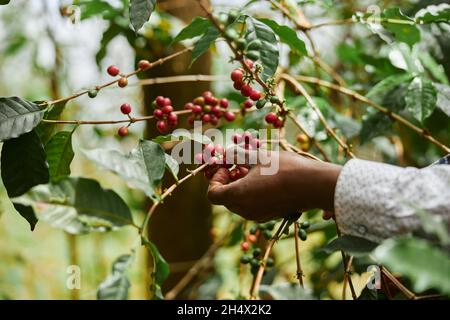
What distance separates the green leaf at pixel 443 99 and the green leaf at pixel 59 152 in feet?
2.86

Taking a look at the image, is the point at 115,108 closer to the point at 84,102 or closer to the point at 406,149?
the point at 84,102

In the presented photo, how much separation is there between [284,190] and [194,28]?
1.57 ft

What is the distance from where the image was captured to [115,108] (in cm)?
239

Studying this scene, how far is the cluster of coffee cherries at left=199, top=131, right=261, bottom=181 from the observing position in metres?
0.82

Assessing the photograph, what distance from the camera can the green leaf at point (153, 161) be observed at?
701mm

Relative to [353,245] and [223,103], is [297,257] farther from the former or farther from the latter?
[223,103]

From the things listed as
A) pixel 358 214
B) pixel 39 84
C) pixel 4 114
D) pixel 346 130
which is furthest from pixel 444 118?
pixel 39 84

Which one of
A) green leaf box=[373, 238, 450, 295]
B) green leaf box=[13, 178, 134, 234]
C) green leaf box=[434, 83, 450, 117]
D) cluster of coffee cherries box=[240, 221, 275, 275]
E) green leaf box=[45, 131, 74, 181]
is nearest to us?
green leaf box=[373, 238, 450, 295]

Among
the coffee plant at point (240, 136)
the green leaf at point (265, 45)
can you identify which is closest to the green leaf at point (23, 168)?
the coffee plant at point (240, 136)

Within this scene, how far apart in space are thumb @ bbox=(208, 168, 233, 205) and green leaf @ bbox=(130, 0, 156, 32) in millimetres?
294

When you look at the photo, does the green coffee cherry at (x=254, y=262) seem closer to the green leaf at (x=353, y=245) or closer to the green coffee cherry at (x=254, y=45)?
the green leaf at (x=353, y=245)

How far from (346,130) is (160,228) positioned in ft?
2.43

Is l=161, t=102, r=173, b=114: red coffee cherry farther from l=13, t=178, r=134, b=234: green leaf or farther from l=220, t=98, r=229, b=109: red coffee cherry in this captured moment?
l=13, t=178, r=134, b=234: green leaf

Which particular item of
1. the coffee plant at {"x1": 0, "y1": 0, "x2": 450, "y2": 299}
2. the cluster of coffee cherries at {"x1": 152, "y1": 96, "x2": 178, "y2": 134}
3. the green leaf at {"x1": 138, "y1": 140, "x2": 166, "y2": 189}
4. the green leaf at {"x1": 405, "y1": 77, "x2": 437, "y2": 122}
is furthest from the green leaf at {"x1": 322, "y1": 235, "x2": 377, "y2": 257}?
the green leaf at {"x1": 405, "y1": 77, "x2": 437, "y2": 122}
